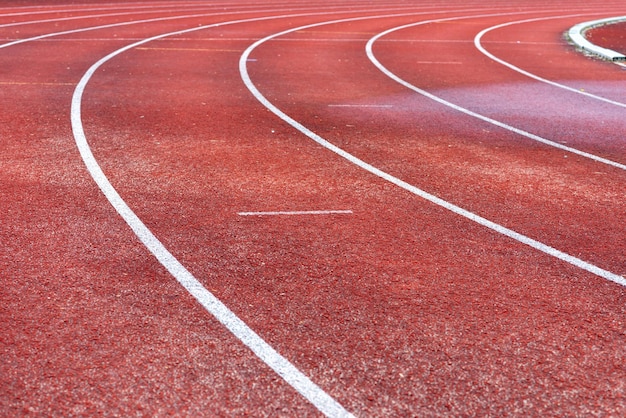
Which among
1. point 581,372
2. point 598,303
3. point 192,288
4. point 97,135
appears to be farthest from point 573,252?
point 97,135

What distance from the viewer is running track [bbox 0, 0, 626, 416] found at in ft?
13.9

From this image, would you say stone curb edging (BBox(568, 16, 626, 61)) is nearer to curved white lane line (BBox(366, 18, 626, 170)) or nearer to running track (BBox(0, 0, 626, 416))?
running track (BBox(0, 0, 626, 416))

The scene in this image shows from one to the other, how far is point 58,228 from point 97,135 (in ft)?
10.2

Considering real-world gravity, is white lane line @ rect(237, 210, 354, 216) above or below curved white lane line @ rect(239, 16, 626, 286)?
above

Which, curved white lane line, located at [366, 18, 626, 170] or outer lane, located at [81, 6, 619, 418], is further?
curved white lane line, located at [366, 18, 626, 170]

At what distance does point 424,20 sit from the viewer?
25.0 m

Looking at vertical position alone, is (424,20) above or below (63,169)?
below

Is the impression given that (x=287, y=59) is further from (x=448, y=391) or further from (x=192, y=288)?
(x=448, y=391)

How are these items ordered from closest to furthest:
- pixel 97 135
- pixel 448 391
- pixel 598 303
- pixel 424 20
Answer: pixel 448 391 → pixel 598 303 → pixel 97 135 → pixel 424 20

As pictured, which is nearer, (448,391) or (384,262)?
(448,391)

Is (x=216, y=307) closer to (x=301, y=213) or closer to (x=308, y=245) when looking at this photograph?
(x=308, y=245)

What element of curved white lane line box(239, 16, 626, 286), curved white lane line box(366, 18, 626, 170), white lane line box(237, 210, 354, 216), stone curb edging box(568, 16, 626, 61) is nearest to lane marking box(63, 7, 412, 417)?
white lane line box(237, 210, 354, 216)

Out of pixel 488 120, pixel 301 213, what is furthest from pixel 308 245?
pixel 488 120

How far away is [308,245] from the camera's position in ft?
20.0
